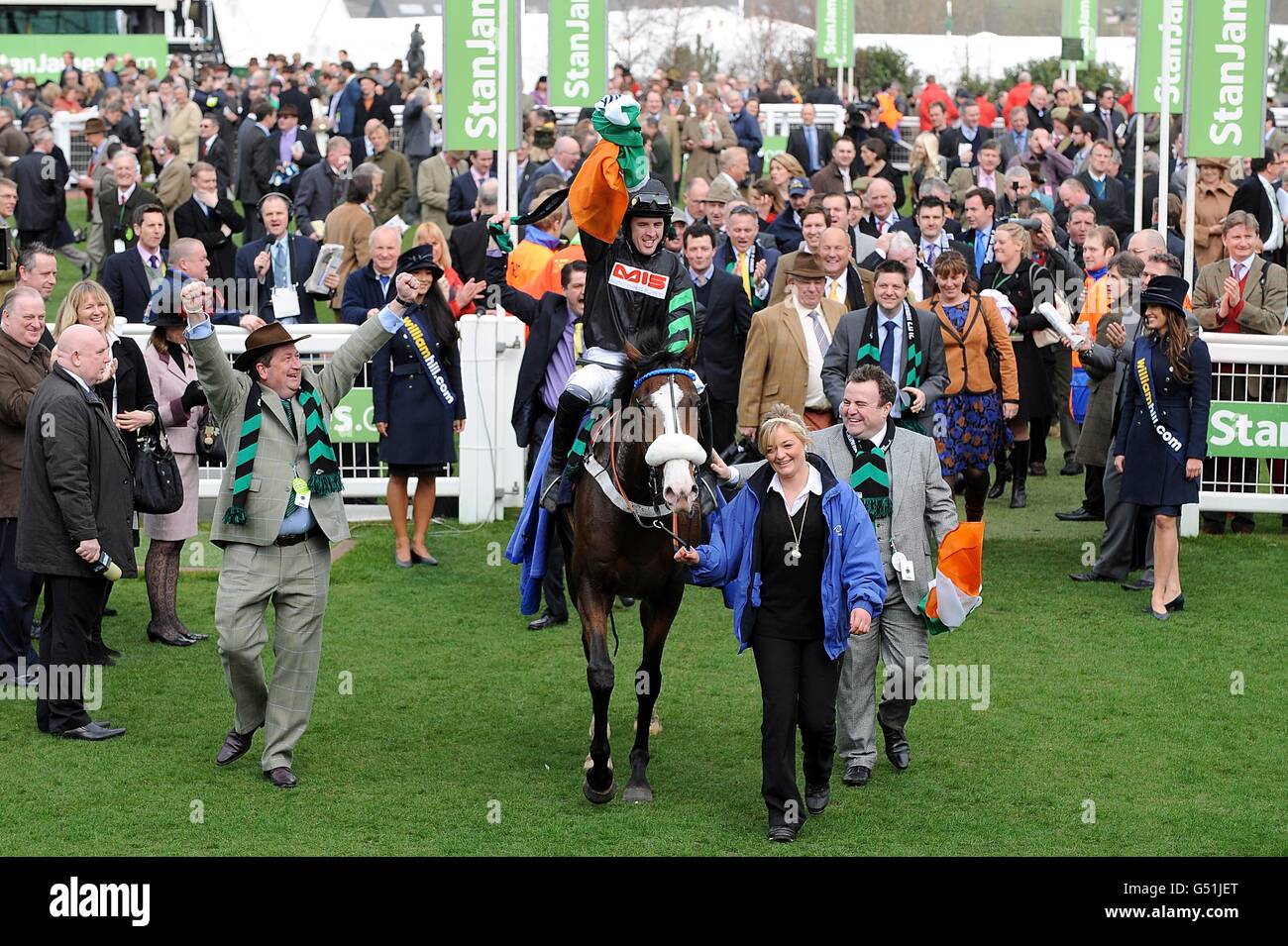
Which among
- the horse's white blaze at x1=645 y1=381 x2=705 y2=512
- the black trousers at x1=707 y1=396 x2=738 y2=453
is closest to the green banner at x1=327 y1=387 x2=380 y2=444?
the black trousers at x1=707 y1=396 x2=738 y2=453

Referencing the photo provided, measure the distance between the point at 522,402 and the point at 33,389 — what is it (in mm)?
2801

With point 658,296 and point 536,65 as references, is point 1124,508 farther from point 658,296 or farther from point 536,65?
point 536,65

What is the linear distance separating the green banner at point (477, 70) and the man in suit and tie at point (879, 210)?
3.40 m

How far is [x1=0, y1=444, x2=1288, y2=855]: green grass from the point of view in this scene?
7285 mm

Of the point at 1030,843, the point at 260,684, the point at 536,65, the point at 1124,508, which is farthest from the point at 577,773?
the point at 536,65

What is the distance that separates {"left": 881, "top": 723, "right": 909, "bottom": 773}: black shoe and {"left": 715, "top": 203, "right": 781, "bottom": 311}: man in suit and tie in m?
5.08

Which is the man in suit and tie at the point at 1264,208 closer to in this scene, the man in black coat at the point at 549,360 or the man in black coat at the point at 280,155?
the man in black coat at the point at 549,360

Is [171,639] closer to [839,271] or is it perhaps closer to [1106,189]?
[839,271]

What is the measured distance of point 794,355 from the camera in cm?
1062

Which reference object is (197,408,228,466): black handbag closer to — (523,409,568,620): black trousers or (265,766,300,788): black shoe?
(523,409,568,620): black trousers

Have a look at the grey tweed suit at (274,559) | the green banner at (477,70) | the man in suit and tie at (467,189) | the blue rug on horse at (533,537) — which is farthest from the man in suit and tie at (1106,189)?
the grey tweed suit at (274,559)

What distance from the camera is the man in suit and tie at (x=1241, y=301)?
12656 mm

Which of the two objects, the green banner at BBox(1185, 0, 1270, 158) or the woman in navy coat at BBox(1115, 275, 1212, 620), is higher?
the green banner at BBox(1185, 0, 1270, 158)

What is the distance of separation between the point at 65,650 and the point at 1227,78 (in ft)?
31.3
